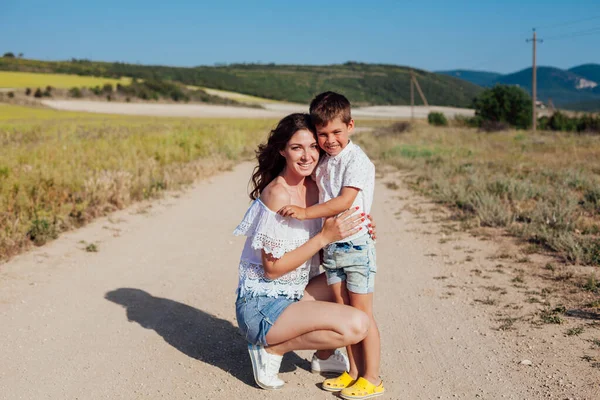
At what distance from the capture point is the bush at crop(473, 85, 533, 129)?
175 ft

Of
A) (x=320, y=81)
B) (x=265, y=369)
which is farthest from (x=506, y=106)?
(x=320, y=81)

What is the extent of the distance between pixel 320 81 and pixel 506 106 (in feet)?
283

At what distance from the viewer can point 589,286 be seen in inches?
233

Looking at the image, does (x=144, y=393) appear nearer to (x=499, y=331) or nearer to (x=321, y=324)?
(x=321, y=324)

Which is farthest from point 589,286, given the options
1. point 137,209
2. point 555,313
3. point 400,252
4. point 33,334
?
point 137,209

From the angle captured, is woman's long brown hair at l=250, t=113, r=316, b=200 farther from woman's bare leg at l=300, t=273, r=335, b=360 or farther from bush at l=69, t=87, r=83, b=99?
bush at l=69, t=87, r=83, b=99

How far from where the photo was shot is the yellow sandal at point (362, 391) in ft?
12.9

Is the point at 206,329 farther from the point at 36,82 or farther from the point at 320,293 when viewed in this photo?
the point at 36,82

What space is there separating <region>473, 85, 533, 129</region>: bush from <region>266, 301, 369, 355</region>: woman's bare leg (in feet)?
169

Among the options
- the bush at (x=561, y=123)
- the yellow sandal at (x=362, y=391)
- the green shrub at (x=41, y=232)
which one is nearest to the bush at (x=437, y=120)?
the bush at (x=561, y=123)

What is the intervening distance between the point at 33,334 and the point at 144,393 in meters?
1.53

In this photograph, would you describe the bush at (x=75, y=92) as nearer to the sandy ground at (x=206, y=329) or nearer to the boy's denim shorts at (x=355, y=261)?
the sandy ground at (x=206, y=329)

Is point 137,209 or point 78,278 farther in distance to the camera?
point 137,209

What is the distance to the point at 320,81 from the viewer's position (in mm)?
137750
